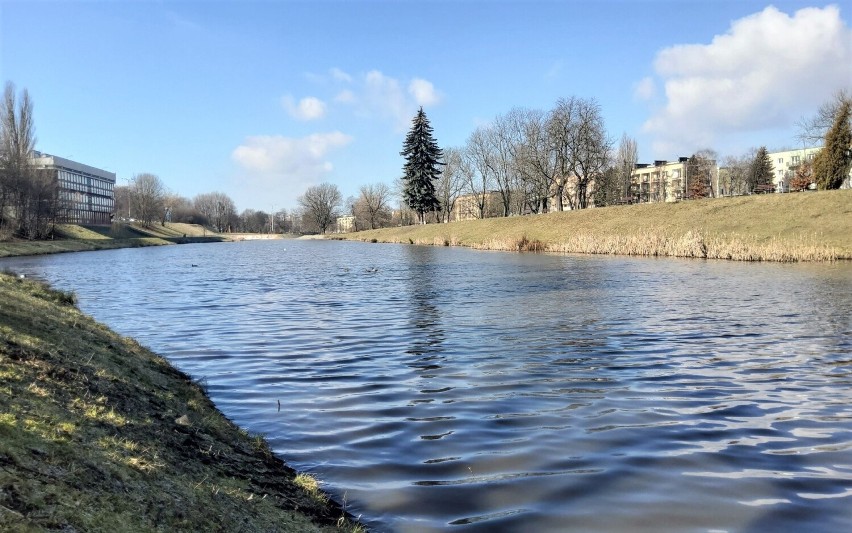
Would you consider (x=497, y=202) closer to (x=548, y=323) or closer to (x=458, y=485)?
(x=548, y=323)

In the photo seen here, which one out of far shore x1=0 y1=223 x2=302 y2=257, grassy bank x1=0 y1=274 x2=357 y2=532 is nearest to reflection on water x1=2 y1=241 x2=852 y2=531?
grassy bank x1=0 y1=274 x2=357 y2=532

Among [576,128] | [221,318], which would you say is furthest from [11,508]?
[576,128]

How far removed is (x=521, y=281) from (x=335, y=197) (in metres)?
116

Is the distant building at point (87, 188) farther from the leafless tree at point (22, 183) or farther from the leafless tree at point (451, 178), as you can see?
the leafless tree at point (451, 178)

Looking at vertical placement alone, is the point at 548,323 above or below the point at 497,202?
below

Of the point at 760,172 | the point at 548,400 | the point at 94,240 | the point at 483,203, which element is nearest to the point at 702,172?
the point at 760,172

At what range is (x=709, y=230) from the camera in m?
39.1

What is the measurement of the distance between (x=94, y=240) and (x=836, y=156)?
235 feet

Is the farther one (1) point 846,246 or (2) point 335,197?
(2) point 335,197

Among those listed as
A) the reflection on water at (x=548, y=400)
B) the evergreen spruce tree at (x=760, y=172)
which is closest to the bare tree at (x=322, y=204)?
the evergreen spruce tree at (x=760, y=172)

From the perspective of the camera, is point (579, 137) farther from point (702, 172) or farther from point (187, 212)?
point (187, 212)

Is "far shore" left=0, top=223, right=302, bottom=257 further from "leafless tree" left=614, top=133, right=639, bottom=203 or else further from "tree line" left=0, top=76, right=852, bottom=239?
"leafless tree" left=614, top=133, right=639, bottom=203

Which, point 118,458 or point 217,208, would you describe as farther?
point 217,208

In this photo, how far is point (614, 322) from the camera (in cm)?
1305
